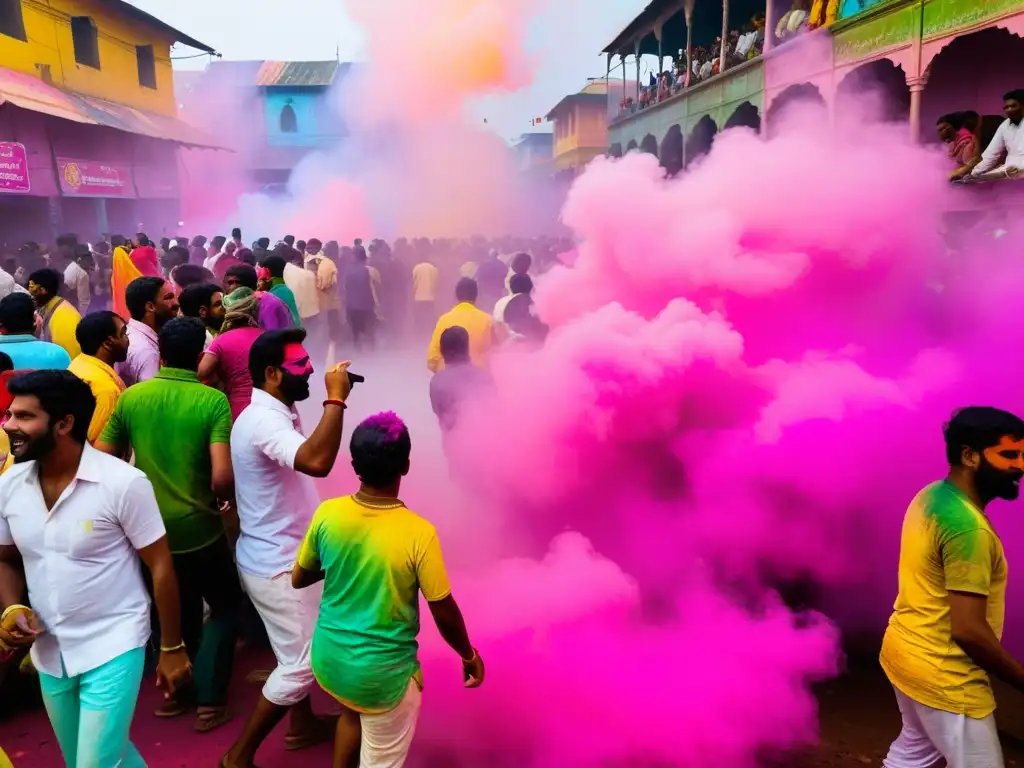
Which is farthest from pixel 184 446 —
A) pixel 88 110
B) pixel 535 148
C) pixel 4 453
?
pixel 535 148

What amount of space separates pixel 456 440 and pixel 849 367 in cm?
224

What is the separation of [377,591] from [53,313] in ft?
12.6

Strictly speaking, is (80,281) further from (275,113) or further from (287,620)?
(275,113)

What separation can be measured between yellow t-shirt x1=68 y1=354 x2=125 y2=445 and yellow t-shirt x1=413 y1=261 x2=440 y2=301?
795 centimetres

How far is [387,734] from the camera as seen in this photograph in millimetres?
2510

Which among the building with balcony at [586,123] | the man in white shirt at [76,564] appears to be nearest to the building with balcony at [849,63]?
the man in white shirt at [76,564]

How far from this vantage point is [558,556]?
391 centimetres

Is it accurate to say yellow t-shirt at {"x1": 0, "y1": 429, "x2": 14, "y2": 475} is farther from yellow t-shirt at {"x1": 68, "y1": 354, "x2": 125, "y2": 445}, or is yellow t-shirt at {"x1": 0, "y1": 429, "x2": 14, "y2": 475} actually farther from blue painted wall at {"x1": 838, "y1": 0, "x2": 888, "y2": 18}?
blue painted wall at {"x1": 838, "y1": 0, "x2": 888, "y2": 18}

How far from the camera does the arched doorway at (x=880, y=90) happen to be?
11570 millimetres

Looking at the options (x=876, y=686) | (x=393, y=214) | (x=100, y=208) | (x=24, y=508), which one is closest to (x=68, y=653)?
(x=24, y=508)

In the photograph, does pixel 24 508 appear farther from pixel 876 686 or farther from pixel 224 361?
pixel 876 686

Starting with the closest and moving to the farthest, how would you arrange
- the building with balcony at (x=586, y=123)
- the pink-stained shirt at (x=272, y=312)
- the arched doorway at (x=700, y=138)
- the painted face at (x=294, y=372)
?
the painted face at (x=294, y=372) → the pink-stained shirt at (x=272, y=312) → the arched doorway at (x=700, y=138) → the building with balcony at (x=586, y=123)

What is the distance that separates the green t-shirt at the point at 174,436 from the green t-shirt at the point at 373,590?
1.06 m

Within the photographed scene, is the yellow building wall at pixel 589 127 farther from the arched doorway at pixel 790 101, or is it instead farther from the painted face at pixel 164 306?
the painted face at pixel 164 306
